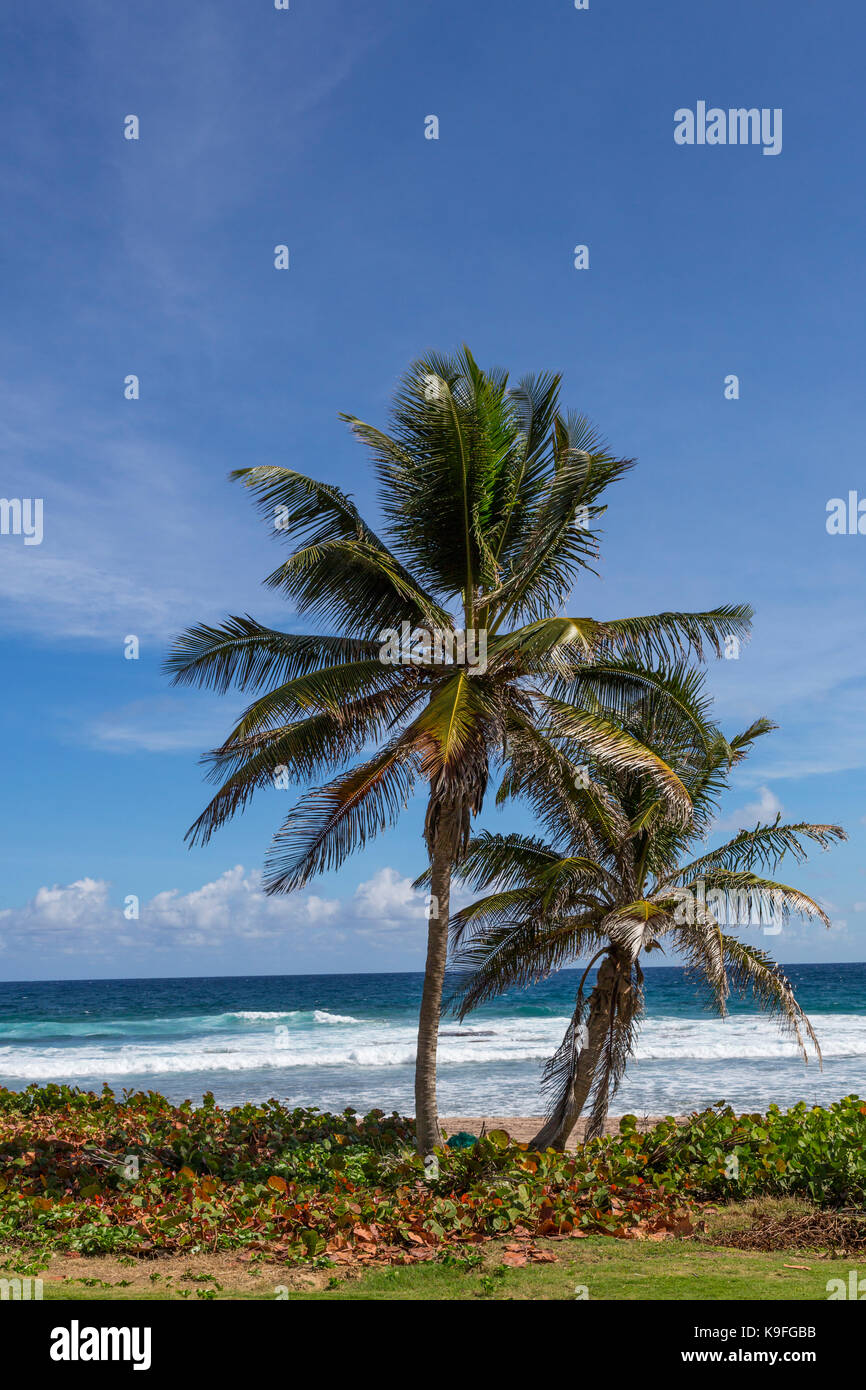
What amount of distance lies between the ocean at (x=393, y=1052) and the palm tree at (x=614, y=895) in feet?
33.2

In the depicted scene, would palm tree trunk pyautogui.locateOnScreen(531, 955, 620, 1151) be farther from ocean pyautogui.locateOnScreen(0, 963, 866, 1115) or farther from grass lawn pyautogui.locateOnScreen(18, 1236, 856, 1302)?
ocean pyautogui.locateOnScreen(0, 963, 866, 1115)

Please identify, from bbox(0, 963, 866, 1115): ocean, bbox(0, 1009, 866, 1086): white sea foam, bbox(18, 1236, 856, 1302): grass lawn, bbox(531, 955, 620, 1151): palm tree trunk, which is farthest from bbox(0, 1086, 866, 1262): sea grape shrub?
bbox(0, 1009, 866, 1086): white sea foam

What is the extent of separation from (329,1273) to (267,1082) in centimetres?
2165

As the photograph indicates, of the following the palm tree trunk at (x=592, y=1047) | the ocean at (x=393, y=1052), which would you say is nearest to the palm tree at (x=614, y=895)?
the palm tree trunk at (x=592, y=1047)

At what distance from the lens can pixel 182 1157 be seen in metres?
11.8

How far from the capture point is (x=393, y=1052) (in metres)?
34.6

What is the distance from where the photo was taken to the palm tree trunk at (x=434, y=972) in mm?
11500

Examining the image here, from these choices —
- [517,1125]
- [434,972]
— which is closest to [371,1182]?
[434,972]

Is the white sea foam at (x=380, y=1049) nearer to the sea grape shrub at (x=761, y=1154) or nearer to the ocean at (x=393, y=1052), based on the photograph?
the ocean at (x=393, y=1052)

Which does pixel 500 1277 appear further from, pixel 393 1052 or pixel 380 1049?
pixel 380 1049

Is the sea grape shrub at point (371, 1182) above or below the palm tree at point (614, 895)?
below

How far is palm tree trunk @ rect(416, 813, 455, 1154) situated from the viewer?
11.5m

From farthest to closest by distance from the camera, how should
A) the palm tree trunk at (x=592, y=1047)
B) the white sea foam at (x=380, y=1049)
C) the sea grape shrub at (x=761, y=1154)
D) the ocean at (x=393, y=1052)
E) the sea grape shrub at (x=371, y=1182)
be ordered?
the white sea foam at (x=380, y=1049) → the ocean at (x=393, y=1052) → the palm tree trunk at (x=592, y=1047) → the sea grape shrub at (x=761, y=1154) → the sea grape shrub at (x=371, y=1182)

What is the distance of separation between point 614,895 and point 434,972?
3014mm
